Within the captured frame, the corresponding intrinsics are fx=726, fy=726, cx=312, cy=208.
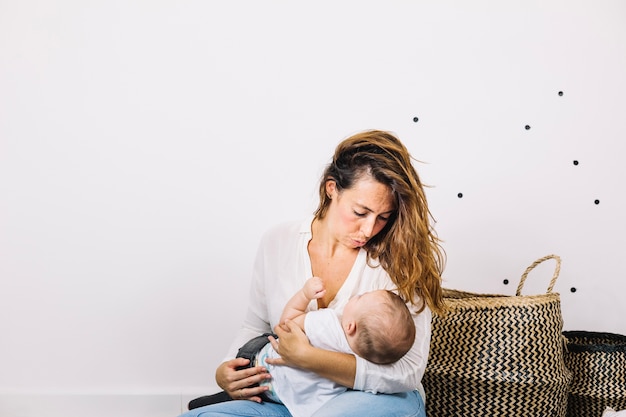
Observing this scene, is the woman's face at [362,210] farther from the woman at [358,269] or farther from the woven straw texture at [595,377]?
the woven straw texture at [595,377]

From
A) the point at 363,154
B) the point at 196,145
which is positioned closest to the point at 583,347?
the point at 363,154

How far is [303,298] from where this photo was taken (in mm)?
1812

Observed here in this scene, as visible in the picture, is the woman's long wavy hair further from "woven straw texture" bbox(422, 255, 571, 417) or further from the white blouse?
"woven straw texture" bbox(422, 255, 571, 417)

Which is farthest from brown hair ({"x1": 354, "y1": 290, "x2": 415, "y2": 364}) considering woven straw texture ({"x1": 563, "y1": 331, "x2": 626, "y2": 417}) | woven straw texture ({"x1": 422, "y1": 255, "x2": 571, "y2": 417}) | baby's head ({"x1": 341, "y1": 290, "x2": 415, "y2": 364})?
woven straw texture ({"x1": 563, "y1": 331, "x2": 626, "y2": 417})

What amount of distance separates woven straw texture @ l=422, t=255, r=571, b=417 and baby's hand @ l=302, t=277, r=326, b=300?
59 cm

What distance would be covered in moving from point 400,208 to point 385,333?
0.33m

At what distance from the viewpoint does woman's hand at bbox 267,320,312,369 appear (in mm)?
1685

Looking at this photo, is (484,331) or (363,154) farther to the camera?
(484,331)

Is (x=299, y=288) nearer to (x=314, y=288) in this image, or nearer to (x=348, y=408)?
(x=314, y=288)

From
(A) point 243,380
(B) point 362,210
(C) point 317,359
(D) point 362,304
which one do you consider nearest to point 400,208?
(B) point 362,210

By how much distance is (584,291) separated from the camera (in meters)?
2.76

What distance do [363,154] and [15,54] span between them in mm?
1478

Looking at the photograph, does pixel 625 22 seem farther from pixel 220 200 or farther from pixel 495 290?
pixel 220 200

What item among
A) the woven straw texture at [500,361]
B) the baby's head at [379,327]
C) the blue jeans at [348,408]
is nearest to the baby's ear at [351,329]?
the baby's head at [379,327]
